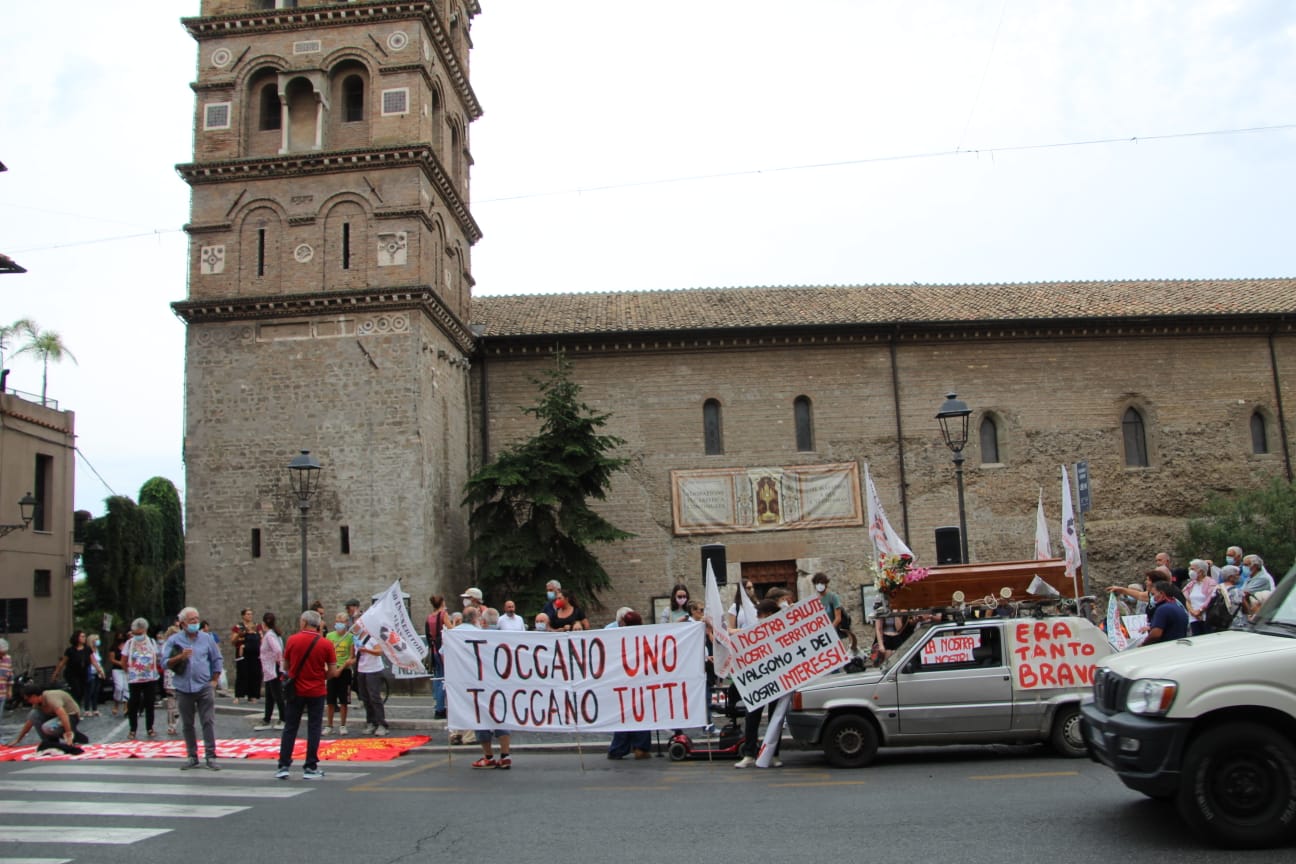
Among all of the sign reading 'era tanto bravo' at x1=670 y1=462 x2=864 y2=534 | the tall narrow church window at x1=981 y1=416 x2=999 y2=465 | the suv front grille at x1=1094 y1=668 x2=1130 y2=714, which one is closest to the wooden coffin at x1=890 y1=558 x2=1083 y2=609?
the suv front grille at x1=1094 y1=668 x2=1130 y2=714

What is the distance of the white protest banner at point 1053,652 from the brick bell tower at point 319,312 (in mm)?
14307

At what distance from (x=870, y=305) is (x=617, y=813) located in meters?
22.9

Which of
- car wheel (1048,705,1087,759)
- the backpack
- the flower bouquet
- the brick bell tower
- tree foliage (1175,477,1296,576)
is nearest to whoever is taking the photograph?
the backpack

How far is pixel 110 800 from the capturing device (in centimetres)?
979

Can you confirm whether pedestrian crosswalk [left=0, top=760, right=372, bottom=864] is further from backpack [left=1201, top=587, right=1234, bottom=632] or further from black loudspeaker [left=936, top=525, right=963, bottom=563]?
black loudspeaker [left=936, top=525, right=963, bottom=563]

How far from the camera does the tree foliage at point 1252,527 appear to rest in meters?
26.0

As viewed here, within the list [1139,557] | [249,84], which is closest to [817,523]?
[1139,557]

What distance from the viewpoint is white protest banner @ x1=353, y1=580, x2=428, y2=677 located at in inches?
558

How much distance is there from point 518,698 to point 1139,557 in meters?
21.4

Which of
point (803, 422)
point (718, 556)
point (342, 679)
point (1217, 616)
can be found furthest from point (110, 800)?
point (803, 422)

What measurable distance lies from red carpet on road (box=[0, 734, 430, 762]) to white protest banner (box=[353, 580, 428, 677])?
1083 mm

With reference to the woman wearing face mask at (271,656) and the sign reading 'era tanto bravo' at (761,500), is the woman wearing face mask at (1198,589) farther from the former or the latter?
the sign reading 'era tanto bravo' at (761,500)

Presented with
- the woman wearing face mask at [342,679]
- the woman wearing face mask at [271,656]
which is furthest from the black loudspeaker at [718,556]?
Result: the woman wearing face mask at [271,656]

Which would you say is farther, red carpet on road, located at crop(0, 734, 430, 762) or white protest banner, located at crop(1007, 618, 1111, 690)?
red carpet on road, located at crop(0, 734, 430, 762)
